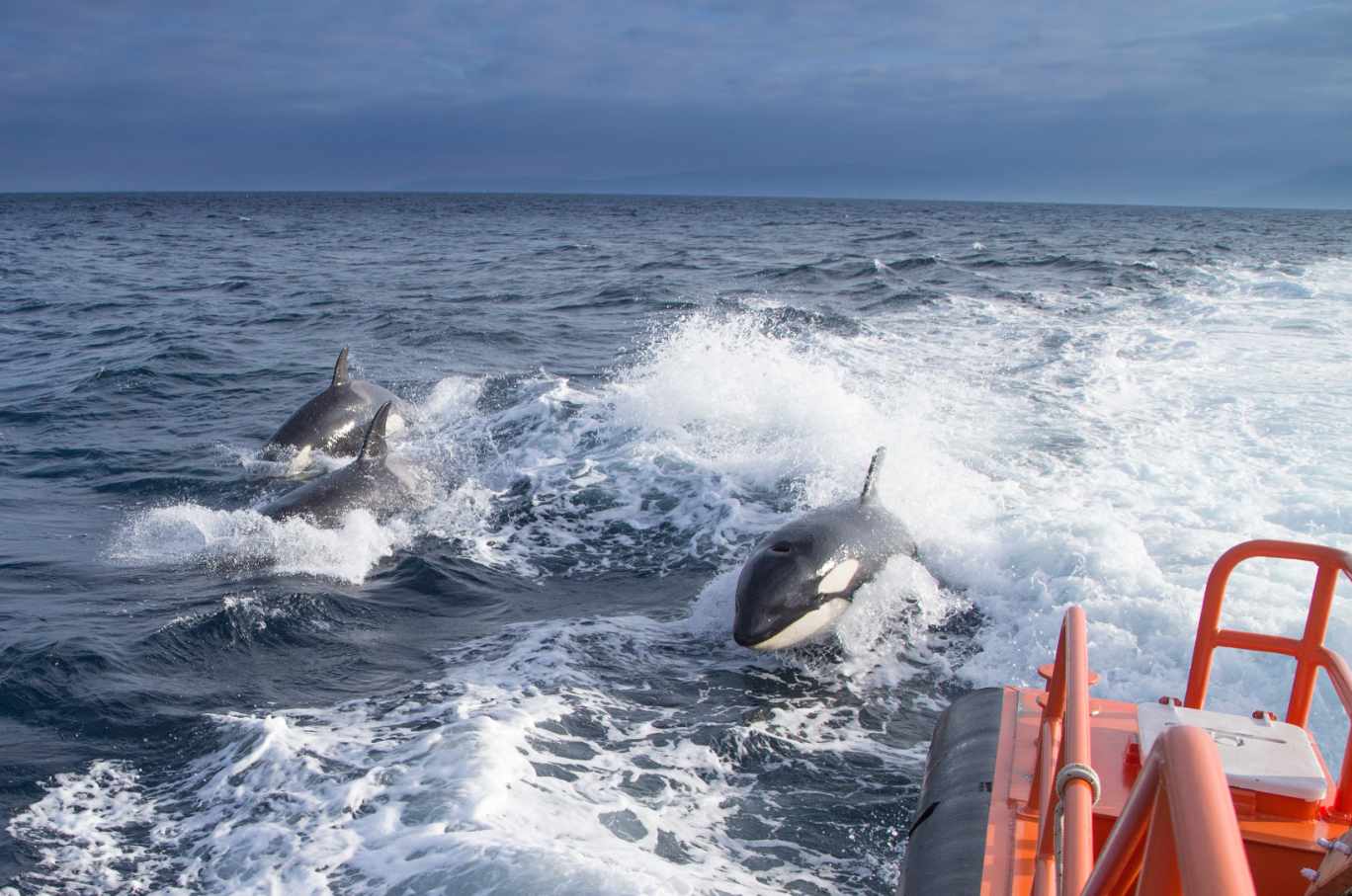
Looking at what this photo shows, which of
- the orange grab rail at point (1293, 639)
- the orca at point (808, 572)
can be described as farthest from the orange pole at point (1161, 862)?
the orca at point (808, 572)

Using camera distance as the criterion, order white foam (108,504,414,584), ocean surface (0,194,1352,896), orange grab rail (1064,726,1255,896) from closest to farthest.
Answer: orange grab rail (1064,726,1255,896) → ocean surface (0,194,1352,896) → white foam (108,504,414,584)

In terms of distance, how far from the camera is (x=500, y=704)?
7062mm

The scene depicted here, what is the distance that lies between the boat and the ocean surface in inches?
37.1

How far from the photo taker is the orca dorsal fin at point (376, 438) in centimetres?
1123

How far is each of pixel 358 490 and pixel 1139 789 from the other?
32.1 feet

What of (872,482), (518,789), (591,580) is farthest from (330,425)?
(518,789)

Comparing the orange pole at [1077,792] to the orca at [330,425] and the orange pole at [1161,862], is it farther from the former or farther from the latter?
the orca at [330,425]

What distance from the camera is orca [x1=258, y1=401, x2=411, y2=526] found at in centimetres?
1045

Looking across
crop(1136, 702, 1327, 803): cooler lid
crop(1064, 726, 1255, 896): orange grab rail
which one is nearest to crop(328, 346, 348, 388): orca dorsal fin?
crop(1136, 702, 1327, 803): cooler lid

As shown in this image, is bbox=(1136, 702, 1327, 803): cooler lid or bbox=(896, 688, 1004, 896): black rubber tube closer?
bbox=(1136, 702, 1327, 803): cooler lid

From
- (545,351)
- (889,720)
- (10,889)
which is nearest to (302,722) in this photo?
(10,889)

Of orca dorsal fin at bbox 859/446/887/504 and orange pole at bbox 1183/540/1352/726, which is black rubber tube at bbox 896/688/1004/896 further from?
orca dorsal fin at bbox 859/446/887/504

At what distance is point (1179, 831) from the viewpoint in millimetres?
1633

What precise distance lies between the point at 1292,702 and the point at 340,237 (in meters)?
59.9
